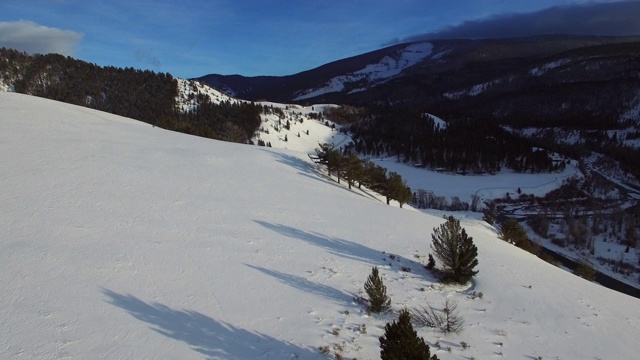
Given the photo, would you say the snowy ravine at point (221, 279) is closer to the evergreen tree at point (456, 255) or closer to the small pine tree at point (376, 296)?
the small pine tree at point (376, 296)

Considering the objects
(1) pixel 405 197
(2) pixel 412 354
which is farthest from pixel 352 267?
(1) pixel 405 197

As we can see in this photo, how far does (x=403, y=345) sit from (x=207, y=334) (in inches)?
178

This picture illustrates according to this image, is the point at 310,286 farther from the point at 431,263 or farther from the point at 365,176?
the point at 365,176

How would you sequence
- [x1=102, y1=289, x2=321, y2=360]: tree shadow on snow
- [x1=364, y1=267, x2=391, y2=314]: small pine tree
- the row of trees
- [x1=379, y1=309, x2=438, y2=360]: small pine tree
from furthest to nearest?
1. the row of trees
2. [x1=364, y1=267, x2=391, y2=314]: small pine tree
3. [x1=102, y1=289, x2=321, y2=360]: tree shadow on snow
4. [x1=379, y1=309, x2=438, y2=360]: small pine tree

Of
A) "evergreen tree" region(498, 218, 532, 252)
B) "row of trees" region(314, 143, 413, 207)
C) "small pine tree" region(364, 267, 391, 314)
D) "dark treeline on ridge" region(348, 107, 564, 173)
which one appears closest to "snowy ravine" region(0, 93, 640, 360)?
"small pine tree" region(364, 267, 391, 314)

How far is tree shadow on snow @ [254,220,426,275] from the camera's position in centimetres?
1495

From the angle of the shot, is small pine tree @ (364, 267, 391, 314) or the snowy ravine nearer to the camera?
the snowy ravine

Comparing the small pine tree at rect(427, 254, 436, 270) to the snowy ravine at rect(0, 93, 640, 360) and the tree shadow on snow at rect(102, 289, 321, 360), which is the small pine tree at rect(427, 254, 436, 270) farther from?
the tree shadow on snow at rect(102, 289, 321, 360)

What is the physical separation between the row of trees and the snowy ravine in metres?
10.00

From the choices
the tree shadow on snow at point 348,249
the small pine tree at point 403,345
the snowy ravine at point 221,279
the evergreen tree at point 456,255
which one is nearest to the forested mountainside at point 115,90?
the snowy ravine at point 221,279

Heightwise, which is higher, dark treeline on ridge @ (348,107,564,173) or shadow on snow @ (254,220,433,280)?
dark treeline on ridge @ (348,107,564,173)

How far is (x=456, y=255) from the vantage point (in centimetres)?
1409

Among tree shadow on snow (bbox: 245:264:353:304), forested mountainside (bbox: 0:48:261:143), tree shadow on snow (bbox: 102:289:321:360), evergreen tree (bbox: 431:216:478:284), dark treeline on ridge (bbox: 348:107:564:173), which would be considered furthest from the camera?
dark treeline on ridge (bbox: 348:107:564:173)

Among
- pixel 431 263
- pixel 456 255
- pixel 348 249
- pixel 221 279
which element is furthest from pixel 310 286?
pixel 456 255
